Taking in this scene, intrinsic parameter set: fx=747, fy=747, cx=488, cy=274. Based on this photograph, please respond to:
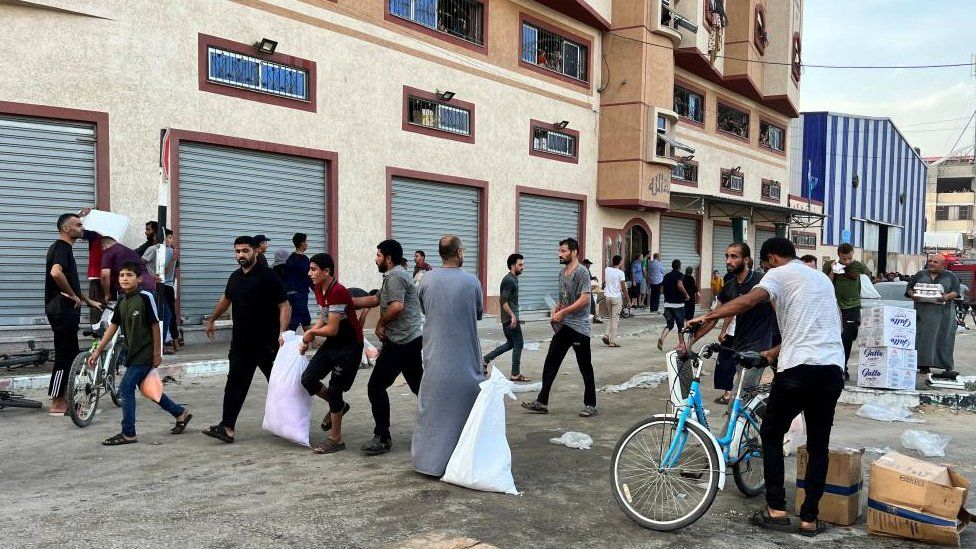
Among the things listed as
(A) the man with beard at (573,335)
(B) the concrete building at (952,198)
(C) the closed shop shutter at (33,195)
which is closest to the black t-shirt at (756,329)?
(A) the man with beard at (573,335)

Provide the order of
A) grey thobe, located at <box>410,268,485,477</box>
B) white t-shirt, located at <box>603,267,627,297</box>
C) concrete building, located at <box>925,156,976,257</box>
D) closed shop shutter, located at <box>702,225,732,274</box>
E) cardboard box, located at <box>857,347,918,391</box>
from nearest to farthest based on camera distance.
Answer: grey thobe, located at <box>410,268,485,477</box> → cardboard box, located at <box>857,347,918,391</box> → white t-shirt, located at <box>603,267,627,297</box> → closed shop shutter, located at <box>702,225,732,274</box> → concrete building, located at <box>925,156,976,257</box>

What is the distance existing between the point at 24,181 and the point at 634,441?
1012cm

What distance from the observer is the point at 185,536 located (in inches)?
167

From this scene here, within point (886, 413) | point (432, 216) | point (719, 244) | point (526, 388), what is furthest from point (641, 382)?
point (719, 244)

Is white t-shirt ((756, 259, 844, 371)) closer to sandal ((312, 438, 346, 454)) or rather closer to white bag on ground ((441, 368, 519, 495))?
white bag on ground ((441, 368, 519, 495))

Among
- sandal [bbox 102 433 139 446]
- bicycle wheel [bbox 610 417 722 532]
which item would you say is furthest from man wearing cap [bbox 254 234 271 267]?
bicycle wheel [bbox 610 417 722 532]

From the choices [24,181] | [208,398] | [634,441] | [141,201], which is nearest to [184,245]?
[141,201]

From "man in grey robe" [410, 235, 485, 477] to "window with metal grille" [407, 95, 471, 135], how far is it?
1127cm

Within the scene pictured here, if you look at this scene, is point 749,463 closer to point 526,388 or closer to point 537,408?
point 537,408

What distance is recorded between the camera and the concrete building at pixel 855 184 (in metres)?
42.7

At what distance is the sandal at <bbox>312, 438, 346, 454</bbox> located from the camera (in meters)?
6.26

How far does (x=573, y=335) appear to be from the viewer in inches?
316

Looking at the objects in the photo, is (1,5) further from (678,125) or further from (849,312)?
(678,125)

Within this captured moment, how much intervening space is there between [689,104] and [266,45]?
17596 millimetres
